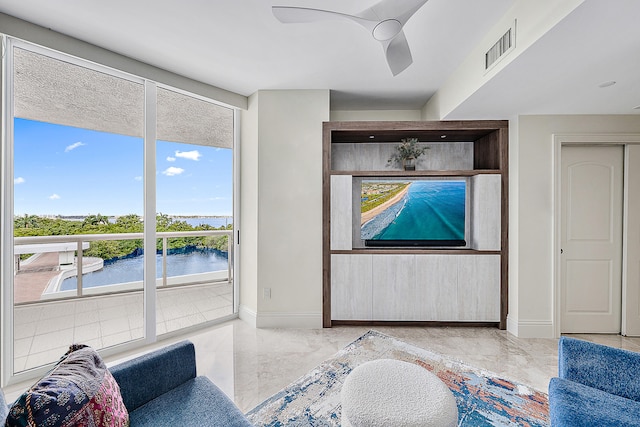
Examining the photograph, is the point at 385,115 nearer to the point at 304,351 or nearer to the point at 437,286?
the point at 437,286

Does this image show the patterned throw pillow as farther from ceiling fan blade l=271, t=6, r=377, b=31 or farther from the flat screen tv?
the flat screen tv

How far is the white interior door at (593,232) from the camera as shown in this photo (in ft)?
10.1

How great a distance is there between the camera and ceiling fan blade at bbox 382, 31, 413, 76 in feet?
5.70

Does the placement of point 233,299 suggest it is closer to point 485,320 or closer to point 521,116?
point 485,320

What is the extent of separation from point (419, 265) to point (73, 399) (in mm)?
3044

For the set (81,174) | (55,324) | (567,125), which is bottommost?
(55,324)

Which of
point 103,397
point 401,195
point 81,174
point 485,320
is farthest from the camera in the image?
point 401,195

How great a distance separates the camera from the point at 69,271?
8.34 ft

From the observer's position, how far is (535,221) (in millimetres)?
3062

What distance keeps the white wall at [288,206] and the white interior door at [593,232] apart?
266 cm

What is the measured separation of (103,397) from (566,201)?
13.3ft

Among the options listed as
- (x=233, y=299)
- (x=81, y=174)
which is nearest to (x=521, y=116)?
(x=233, y=299)

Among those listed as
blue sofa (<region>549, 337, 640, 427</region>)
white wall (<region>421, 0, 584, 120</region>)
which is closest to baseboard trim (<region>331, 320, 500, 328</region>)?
blue sofa (<region>549, 337, 640, 427</region>)

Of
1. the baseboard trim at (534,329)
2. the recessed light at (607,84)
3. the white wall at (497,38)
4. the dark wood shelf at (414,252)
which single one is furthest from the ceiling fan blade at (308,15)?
the baseboard trim at (534,329)
